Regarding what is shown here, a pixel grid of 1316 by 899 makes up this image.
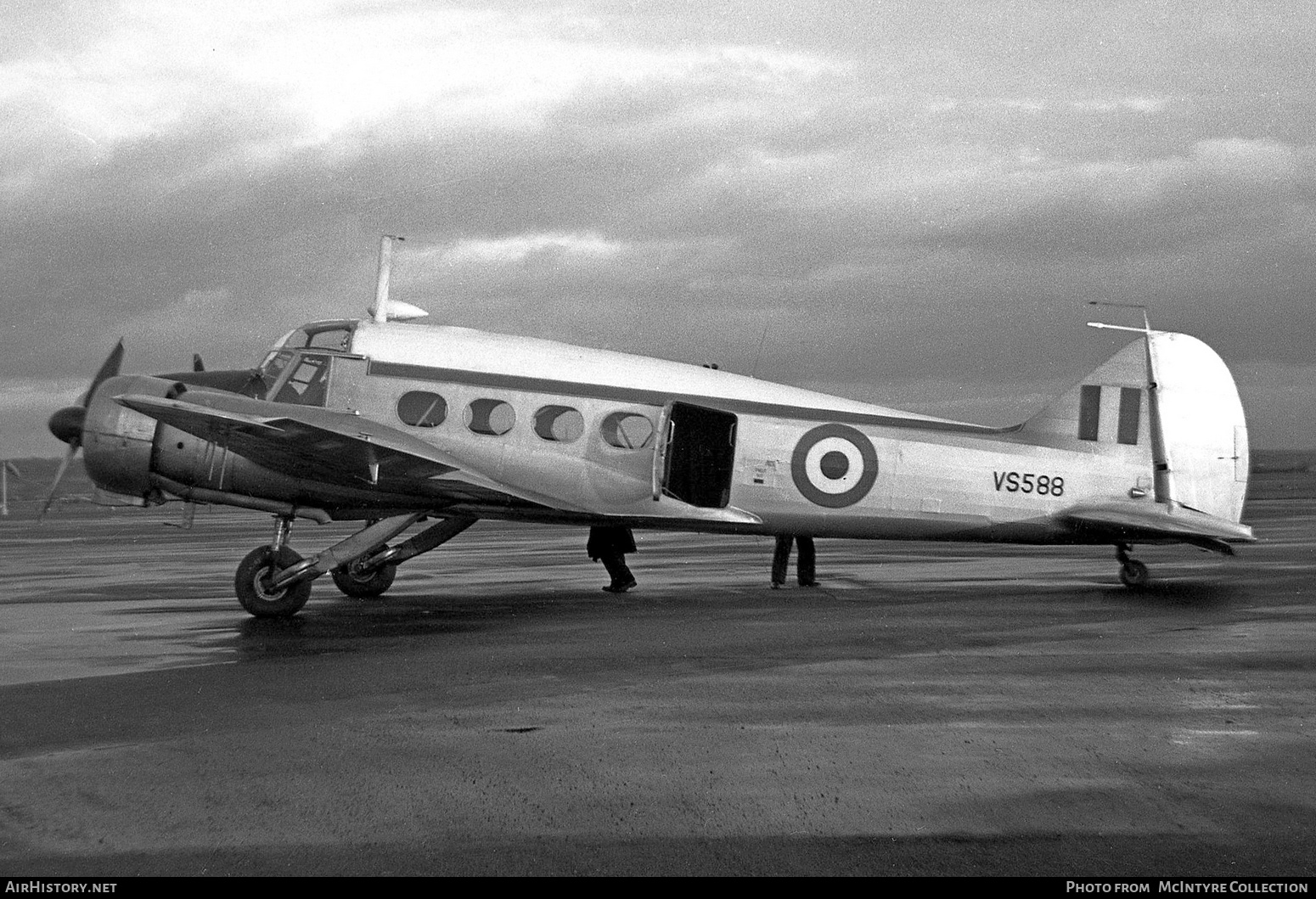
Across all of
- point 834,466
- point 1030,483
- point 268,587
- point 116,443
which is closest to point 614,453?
point 834,466

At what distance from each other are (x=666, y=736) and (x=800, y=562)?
31.0 feet

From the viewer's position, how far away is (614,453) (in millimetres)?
13703

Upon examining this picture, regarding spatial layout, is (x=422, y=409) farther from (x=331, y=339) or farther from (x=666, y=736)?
(x=666, y=736)

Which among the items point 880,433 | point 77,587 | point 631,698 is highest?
point 880,433

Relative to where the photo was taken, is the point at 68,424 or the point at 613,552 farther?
the point at 613,552

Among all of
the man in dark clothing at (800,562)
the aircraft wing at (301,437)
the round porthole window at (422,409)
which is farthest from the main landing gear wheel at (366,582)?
the man in dark clothing at (800,562)

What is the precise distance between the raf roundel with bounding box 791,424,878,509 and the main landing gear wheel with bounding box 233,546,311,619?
5.71 meters

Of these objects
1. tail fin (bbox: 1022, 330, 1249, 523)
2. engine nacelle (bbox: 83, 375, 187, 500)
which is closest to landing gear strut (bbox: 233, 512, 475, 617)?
engine nacelle (bbox: 83, 375, 187, 500)

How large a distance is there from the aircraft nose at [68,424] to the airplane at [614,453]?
0.03 metres

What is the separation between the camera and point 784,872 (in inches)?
180

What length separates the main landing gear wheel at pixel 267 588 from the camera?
12.4 meters
